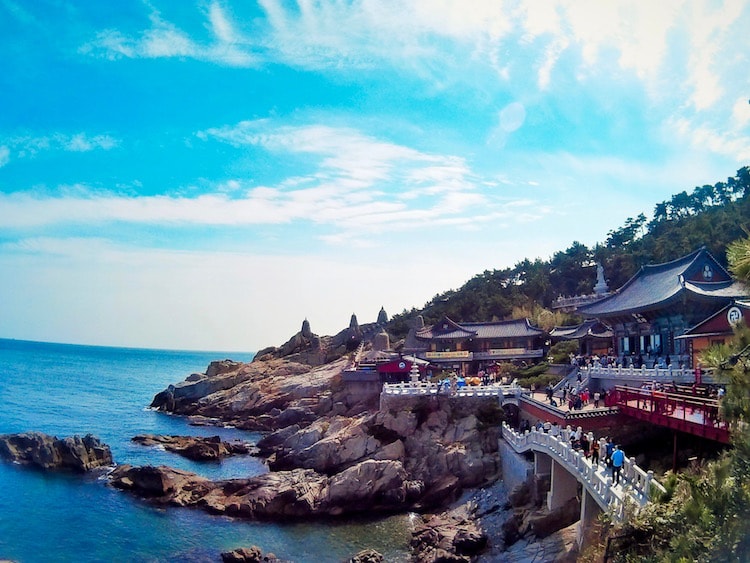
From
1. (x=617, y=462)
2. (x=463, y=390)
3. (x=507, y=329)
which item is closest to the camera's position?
(x=617, y=462)

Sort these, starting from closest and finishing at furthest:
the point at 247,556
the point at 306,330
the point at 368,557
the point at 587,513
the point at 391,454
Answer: the point at 587,513 < the point at 368,557 < the point at 247,556 < the point at 391,454 < the point at 306,330

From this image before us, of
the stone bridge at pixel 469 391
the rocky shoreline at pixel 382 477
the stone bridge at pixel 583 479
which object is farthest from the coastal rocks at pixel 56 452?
the stone bridge at pixel 583 479

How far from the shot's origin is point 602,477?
18.1 meters

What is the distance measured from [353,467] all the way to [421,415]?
6.19 metres

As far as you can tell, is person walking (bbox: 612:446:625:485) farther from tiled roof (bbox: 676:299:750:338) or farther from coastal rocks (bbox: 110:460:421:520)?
coastal rocks (bbox: 110:460:421:520)

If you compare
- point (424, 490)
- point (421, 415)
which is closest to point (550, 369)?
point (421, 415)

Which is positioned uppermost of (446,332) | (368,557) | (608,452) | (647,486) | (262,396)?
(446,332)

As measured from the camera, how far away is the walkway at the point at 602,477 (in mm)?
14961

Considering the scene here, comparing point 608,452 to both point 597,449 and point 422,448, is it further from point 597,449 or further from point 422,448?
point 422,448

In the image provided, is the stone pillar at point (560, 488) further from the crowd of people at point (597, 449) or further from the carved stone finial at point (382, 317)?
the carved stone finial at point (382, 317)

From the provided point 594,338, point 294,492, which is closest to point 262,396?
point 294,492

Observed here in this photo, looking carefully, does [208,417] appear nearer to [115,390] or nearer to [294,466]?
[294,466]

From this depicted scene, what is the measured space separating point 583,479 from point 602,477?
5.28 ft

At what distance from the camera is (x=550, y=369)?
1778 inches
